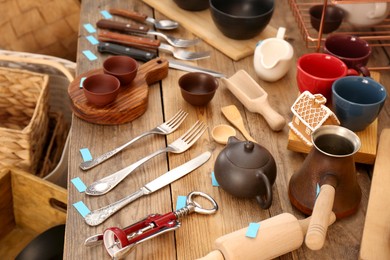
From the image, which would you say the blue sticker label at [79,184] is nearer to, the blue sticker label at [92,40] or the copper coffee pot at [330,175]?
the copper coffee pot at [330,175]

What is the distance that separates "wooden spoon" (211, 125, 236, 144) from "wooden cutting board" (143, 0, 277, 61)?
30cm

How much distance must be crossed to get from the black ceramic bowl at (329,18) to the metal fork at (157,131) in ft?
1.66

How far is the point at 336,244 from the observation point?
105cm

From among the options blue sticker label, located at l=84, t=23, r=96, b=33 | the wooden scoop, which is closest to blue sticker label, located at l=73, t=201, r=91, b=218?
the wooden scoop

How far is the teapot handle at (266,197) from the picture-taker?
1031 mm

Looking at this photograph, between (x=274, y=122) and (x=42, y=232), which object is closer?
(x=274, y=122)

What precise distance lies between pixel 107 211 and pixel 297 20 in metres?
0.91

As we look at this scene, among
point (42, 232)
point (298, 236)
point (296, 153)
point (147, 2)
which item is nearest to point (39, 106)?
point (42, 232)

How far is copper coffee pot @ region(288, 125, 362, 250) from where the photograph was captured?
3.28 feet

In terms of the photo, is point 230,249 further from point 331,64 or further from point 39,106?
point 39,106

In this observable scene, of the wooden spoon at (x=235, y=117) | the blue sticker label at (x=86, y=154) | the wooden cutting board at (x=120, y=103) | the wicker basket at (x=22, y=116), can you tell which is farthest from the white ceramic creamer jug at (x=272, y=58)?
the wicker basket at (x=22, y=116)

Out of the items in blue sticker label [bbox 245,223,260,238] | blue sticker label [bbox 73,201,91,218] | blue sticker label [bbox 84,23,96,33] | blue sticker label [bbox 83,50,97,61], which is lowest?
blue sticker label [bbox 245,223,260,238]

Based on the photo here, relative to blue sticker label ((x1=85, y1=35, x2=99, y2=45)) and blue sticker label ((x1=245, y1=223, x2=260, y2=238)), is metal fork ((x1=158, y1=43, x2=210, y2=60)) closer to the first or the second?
blue sticker label ((x1=85, y1=35, x2=99, y2=45))

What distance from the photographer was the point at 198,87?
1.36m
